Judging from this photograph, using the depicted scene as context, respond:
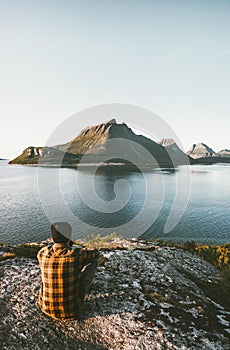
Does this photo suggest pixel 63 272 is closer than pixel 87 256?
Yes

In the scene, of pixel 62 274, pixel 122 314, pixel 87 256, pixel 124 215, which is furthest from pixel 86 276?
pixel 124 215

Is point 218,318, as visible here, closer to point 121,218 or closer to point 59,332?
point 59,332

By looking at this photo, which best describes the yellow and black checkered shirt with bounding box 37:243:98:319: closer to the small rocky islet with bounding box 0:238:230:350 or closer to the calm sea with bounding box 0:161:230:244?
the small rocky islet with bounding box 0:238:230:350

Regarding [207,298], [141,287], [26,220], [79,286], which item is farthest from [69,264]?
[26,220]

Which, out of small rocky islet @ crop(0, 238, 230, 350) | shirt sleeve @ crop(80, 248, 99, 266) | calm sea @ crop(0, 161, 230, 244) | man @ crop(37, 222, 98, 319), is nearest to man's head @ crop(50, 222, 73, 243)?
man @ crop(37, 222, 98, 319)

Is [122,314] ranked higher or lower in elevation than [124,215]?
higher

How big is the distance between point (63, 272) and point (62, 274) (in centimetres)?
9

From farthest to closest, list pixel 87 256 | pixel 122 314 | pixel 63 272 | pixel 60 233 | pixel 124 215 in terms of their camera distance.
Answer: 1. pixel 124 215
2. pixel 122 314
3. pixel 87 256
4. pixel 60 233
5. pixel 63 272

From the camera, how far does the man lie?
9023 mm

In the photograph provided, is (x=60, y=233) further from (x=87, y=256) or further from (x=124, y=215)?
(x=124, y=215)

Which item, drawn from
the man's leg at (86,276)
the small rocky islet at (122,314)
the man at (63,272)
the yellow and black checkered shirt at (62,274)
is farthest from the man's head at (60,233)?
the small rocky islet at (122,314)

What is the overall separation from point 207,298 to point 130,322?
18.8ft

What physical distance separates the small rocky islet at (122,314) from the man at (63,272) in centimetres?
94

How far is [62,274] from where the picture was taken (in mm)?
8992
